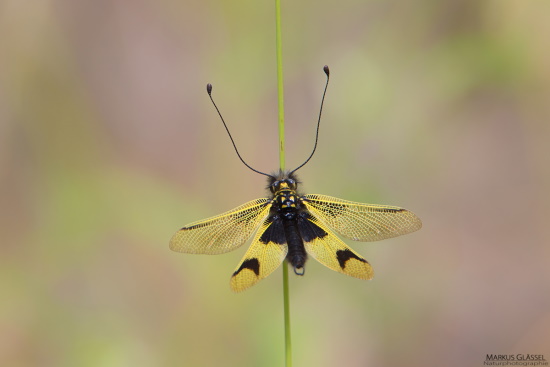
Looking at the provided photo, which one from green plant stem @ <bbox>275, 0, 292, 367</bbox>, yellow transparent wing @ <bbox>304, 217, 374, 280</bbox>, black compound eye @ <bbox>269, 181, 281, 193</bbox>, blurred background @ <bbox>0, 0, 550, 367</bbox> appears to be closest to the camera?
green plant stem @ <bbox>275, 0, 292, 367</bbox>

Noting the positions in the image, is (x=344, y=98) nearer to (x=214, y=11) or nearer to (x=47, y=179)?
(x=214, y=11)

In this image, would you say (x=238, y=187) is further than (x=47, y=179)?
Yes

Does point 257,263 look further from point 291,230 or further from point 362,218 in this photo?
point 362,218

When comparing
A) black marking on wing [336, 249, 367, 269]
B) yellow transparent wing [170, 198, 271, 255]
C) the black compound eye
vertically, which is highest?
the black compound eye

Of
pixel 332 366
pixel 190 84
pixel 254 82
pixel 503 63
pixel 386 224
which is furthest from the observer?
pixel 190 84

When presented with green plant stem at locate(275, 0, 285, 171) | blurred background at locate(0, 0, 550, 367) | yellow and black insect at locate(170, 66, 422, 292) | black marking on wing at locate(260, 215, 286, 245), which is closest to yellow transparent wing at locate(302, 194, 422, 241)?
yellow and black insect at locate(170, 66, 422, 292)

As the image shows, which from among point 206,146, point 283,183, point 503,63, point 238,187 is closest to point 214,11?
point 206,146

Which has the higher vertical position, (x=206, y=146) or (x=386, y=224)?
(x=206, y=146)

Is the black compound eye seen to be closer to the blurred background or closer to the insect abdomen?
the insect abdomen
